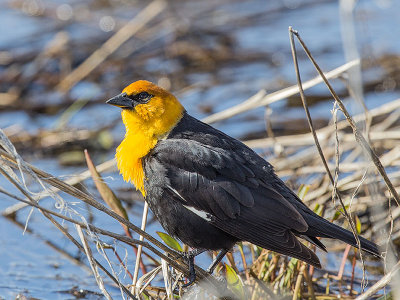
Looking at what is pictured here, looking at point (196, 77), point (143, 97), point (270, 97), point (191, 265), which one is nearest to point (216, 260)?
point (191, 265)

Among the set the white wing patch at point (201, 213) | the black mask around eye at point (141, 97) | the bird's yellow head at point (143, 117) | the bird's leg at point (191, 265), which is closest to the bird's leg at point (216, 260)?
the bird's leg at point (191, 265)

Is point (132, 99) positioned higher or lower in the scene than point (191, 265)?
higher

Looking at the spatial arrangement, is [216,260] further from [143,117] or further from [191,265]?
[143,117]

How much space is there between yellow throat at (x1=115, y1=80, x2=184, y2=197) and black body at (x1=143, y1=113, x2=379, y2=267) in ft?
0.33

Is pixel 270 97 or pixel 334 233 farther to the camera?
pixel 270 97

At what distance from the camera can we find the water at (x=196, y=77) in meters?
4.87

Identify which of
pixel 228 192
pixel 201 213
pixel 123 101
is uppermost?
pixel 123 101

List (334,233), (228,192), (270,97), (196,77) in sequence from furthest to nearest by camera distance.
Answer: (196,77) → (270,97) → (228,192) → (334,233)

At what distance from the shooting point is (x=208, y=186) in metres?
3.78

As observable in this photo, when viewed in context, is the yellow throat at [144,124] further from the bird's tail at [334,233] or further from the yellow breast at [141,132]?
the bird's tail at [334,233]

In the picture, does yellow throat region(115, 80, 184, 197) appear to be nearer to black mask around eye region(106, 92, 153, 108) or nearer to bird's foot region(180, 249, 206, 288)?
black mask around eye region(106, 92, 153, 108)

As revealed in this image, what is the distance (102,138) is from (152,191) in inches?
117

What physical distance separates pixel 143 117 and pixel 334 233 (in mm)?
1239

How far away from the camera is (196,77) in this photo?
8.23 m
